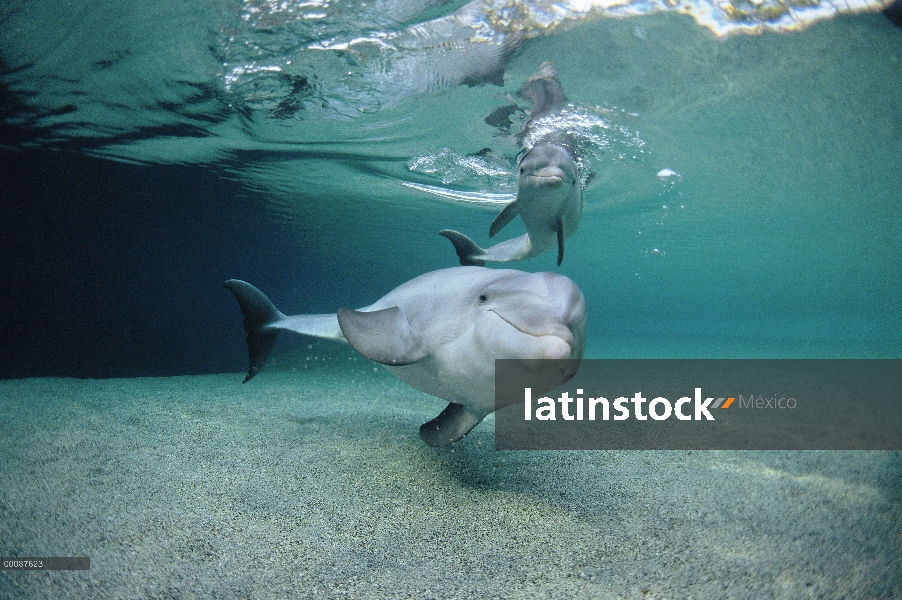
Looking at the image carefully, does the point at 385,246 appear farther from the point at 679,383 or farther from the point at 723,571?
the point at 723,571

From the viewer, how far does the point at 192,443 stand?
179 inches

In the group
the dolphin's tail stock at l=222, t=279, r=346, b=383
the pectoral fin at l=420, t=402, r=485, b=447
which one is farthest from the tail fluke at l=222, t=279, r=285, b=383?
the pectoral fin at l=420, t=402, r=485, b=447

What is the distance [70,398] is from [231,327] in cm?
1269

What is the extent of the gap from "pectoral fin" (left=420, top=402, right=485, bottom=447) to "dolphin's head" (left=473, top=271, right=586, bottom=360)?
109 cm

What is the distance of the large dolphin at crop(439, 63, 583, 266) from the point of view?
559cm

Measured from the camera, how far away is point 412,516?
3.15 metres

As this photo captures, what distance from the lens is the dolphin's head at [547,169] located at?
18.1 ft

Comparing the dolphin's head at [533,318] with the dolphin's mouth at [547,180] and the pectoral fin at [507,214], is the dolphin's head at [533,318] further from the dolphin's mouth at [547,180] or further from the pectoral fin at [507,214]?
the pectoral fin at [507,214]

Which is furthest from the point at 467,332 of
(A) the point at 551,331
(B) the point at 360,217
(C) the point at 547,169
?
(B) the point at 360,217

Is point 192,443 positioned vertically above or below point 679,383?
above

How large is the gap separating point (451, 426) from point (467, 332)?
1.12 metres

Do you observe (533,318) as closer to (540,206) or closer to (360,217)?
(540,206)

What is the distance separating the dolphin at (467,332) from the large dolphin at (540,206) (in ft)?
6.30

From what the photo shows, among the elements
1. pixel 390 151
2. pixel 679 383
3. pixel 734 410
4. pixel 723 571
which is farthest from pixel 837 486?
pixel 390 151
